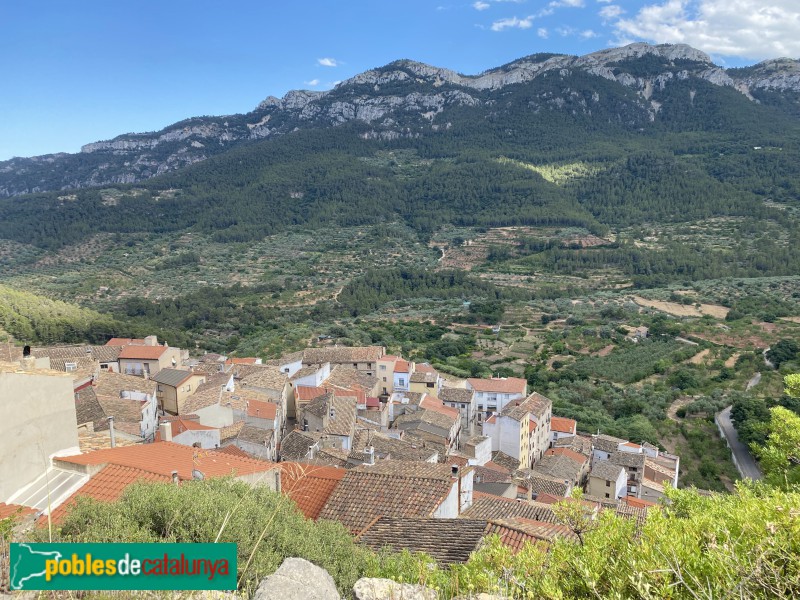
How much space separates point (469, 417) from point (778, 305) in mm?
45384

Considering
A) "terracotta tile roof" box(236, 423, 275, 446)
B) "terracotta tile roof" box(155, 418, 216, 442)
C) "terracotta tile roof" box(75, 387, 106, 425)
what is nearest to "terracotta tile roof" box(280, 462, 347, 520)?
"terracotta tile roof" box(236, 423, 275, 446)

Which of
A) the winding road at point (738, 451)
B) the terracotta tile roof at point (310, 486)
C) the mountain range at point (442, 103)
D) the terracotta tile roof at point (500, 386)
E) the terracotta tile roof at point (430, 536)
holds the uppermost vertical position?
the mountain range at point (442, 103)

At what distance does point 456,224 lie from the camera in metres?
111

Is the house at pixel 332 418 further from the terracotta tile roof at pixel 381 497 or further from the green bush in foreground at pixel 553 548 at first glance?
the green bush in foreground at pixel 553 548

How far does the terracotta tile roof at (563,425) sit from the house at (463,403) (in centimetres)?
440

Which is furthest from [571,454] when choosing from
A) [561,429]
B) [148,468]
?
[148,468]

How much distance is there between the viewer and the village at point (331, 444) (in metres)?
8.25

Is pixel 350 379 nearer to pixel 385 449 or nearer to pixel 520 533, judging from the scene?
pixel 385 449

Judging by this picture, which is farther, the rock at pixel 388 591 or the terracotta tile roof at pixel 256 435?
the terracotta tile roof at pixel 256 435

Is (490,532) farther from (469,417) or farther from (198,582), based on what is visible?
(469,417)

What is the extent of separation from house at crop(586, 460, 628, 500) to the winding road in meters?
6.85

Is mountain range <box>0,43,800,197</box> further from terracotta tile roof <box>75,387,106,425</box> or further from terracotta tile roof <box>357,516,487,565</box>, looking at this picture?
terracotta tile roof <box>357,516,487,565</box>

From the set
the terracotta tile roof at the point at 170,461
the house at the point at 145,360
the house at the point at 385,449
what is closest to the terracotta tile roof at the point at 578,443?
the house at the point at 385,449

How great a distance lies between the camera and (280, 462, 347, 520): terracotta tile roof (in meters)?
10.7
